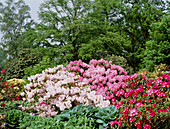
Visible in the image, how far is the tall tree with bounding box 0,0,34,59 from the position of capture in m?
19.4

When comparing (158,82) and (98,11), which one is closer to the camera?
(158,82)

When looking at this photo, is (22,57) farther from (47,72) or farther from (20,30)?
(20,30)

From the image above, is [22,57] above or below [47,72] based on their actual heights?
above

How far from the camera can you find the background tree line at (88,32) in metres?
12.2

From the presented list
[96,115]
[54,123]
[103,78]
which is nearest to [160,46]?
[103,78]

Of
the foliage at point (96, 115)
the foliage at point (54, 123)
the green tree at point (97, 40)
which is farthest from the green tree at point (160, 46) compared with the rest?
the foliage at point (54, 123)

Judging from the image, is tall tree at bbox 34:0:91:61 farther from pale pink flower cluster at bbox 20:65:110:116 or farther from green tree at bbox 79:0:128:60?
pale pink flower cluster at bbox 20:65:110:116

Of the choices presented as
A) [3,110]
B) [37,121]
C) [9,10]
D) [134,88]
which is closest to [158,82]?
[134,88]

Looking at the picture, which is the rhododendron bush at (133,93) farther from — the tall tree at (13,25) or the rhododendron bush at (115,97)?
the tall tree at (13,25)

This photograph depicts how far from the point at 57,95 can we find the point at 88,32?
31.3 ft

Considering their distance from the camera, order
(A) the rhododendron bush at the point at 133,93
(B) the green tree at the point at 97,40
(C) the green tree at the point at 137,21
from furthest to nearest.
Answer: (C) the green tree at the point at 137,21, (B) the green tree at the point at 97,40, (A) the rhododendron bush at the point at 133,93

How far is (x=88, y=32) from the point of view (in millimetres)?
13688

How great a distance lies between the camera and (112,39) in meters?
13.8

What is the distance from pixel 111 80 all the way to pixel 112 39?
8525mm
